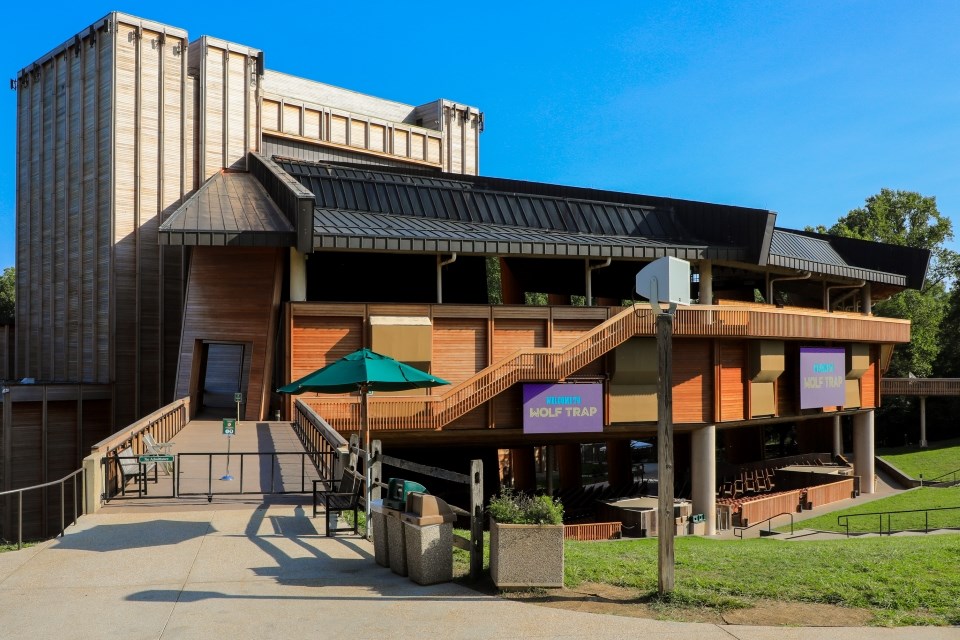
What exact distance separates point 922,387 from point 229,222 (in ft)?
146

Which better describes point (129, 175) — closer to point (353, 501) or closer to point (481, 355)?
point (481, 355)

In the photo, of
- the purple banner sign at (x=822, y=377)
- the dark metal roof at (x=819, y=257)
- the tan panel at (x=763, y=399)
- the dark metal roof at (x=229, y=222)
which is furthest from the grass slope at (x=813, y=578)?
the dark metal roof at (x=819, y=257)

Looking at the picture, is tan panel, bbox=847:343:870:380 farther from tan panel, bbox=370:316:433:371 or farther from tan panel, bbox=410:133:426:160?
tan panel, bbox=410:133:426:160

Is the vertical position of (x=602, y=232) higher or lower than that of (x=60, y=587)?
higher

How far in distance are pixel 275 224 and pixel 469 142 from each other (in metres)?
30.1

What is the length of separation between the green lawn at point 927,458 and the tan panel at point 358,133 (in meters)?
36.3

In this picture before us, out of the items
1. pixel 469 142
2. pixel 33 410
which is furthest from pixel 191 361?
pixel 469 142

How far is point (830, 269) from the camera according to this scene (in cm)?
3678

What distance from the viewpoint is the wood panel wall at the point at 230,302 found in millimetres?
28844

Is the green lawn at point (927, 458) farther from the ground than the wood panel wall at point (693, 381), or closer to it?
closer to it

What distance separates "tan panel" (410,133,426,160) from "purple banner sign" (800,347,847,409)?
28.7 meters

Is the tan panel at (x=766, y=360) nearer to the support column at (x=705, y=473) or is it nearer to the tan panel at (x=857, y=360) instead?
the support column at (x=705, y=473)

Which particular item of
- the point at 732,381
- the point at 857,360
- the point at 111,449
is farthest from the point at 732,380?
the point at 111,449

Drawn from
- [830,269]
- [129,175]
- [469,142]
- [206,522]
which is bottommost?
[206,522]
